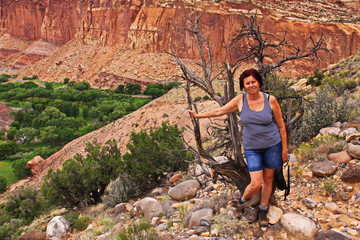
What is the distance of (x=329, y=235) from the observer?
3369 millimetres

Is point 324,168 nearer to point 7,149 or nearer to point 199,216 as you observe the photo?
point 199,216

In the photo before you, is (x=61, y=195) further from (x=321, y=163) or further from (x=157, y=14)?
(x=157, y=14)

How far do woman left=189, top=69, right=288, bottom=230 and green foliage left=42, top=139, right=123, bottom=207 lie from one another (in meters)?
6.55

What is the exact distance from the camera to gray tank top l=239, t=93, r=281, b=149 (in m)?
3.33

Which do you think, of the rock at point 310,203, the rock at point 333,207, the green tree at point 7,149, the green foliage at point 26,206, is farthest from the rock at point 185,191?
the green tree at point 7,149

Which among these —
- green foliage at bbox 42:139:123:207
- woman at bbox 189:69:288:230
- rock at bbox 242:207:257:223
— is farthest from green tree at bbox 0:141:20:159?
woman at bbox 189:69:288:230

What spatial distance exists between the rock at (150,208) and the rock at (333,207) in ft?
9.53

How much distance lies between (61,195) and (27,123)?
3715cm

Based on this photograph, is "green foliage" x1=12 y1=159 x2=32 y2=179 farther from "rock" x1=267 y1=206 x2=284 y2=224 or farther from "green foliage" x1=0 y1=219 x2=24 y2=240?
"rock" x1=267 y1=206 x2=284 y2=224

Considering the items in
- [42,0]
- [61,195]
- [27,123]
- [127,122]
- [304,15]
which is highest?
[42,0]

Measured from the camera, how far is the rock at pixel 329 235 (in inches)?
130

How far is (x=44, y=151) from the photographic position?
98.5ft

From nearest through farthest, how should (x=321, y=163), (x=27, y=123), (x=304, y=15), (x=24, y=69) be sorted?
(x=321, y=163) < (x=27, y=123) < (x=304, y=15) < (x=24, y=69)

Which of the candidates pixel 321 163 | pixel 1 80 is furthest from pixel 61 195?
pixel 1 80
